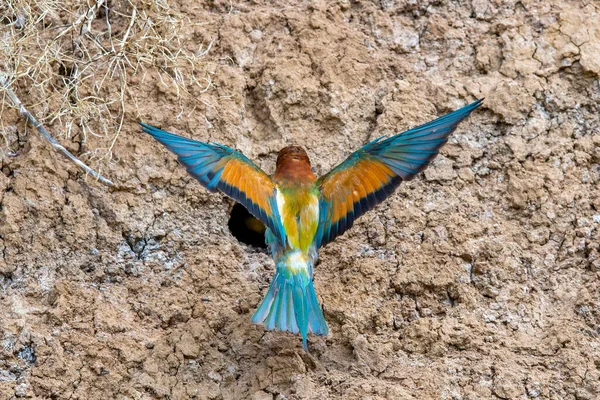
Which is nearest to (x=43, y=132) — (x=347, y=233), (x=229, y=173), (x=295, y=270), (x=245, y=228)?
(x=229, y=173)

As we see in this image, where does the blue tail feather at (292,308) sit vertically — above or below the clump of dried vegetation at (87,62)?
below

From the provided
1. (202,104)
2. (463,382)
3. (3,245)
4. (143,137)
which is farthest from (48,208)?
(463,382)

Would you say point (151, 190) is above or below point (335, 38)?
below

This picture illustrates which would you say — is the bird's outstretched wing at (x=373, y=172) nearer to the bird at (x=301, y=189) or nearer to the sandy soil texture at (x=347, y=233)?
the bird at (x=301, y=189)

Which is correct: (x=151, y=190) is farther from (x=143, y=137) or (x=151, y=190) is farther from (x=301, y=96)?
(x=301, y=96)

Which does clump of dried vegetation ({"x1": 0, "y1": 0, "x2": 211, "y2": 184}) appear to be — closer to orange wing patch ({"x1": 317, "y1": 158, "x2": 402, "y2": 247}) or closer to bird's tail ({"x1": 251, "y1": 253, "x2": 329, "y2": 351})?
orange wing patch ({"x1": 317, "y1": 158, "x2": 402, "y2": 247})

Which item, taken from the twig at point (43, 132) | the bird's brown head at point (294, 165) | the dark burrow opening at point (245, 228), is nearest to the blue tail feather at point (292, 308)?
the bird's brown head at point (294, 165)
